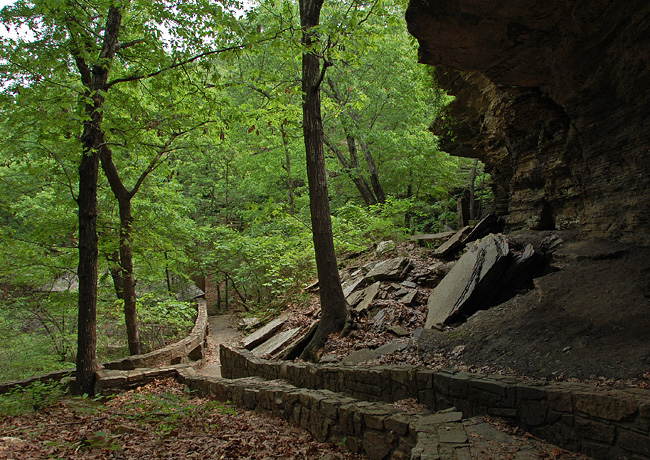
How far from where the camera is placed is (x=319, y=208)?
25.5 feet

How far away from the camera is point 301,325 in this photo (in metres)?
9.38

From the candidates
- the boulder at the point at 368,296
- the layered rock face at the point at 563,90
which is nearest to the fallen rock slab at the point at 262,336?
the boulder at the point at 368,296

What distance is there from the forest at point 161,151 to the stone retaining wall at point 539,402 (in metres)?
3.87

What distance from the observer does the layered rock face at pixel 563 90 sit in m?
4.78

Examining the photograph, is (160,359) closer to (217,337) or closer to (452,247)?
(217,337)

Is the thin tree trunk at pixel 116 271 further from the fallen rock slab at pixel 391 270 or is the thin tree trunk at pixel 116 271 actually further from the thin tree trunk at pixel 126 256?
the fallen rock slab at pixel 391 270

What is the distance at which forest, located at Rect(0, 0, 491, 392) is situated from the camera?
6945 mm

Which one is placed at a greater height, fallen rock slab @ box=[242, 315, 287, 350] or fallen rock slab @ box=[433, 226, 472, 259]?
fallen rock slab @ box=[433, 226, 472, 259]

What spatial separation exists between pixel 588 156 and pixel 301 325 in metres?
7.09

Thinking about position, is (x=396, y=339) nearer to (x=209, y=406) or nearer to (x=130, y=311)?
(x=209, y=406)

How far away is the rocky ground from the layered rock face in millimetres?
757

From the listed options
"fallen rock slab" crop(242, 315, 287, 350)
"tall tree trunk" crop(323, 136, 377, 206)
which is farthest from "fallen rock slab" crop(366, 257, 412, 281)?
"tall tree trunk" crop(323, 136, 377, 206)

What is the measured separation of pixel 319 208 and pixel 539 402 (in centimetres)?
535

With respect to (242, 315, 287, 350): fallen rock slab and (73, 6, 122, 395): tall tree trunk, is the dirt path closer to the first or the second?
(242, 315, 287, 350): fallen rock slab
